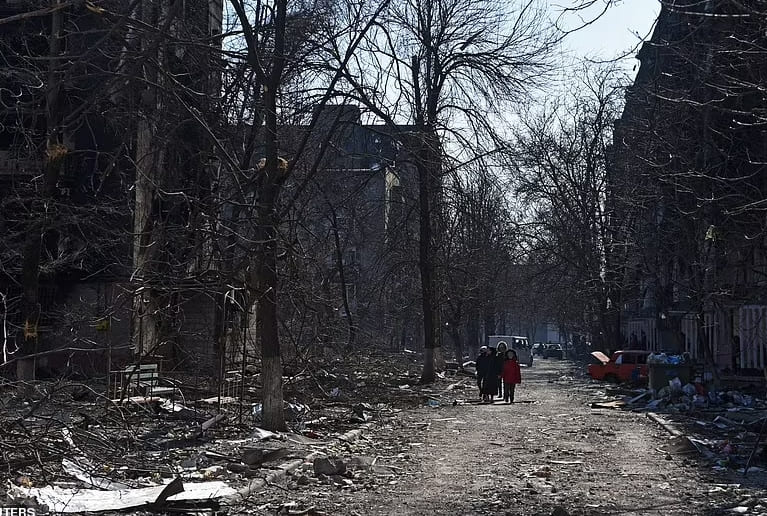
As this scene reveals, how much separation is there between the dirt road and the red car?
18199 mm

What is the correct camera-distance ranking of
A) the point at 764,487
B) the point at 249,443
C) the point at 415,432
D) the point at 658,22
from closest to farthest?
the point at 658,22 < the point at 764,487 < the point at 249,443 < the point at 415,432

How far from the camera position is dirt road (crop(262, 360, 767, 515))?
1036 centimetres

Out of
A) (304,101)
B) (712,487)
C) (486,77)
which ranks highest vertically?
(486,77)

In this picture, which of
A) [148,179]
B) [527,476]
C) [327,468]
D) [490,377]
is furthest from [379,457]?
[490,377]

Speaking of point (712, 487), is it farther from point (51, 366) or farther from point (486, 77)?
point (51, 366)

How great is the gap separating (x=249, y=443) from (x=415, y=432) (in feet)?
17.4

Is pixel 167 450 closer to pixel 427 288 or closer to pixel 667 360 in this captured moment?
pixel 667 360

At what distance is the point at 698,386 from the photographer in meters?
27.7

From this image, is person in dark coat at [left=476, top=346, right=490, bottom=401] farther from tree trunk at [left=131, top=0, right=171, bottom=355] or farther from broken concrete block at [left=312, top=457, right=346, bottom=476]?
broken concrete block at [left=312, top=457, right=346, bottom=476]

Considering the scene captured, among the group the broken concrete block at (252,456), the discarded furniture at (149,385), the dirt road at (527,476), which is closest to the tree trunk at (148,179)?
the discarded furniture at (149,385)

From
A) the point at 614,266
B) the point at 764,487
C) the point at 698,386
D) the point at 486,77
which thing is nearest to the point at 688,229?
the point at 698,386

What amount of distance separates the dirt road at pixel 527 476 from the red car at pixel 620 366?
59.7 feet

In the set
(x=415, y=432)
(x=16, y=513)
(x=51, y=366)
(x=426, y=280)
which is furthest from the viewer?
(x=426, y=280)

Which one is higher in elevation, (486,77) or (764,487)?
(486,77)
